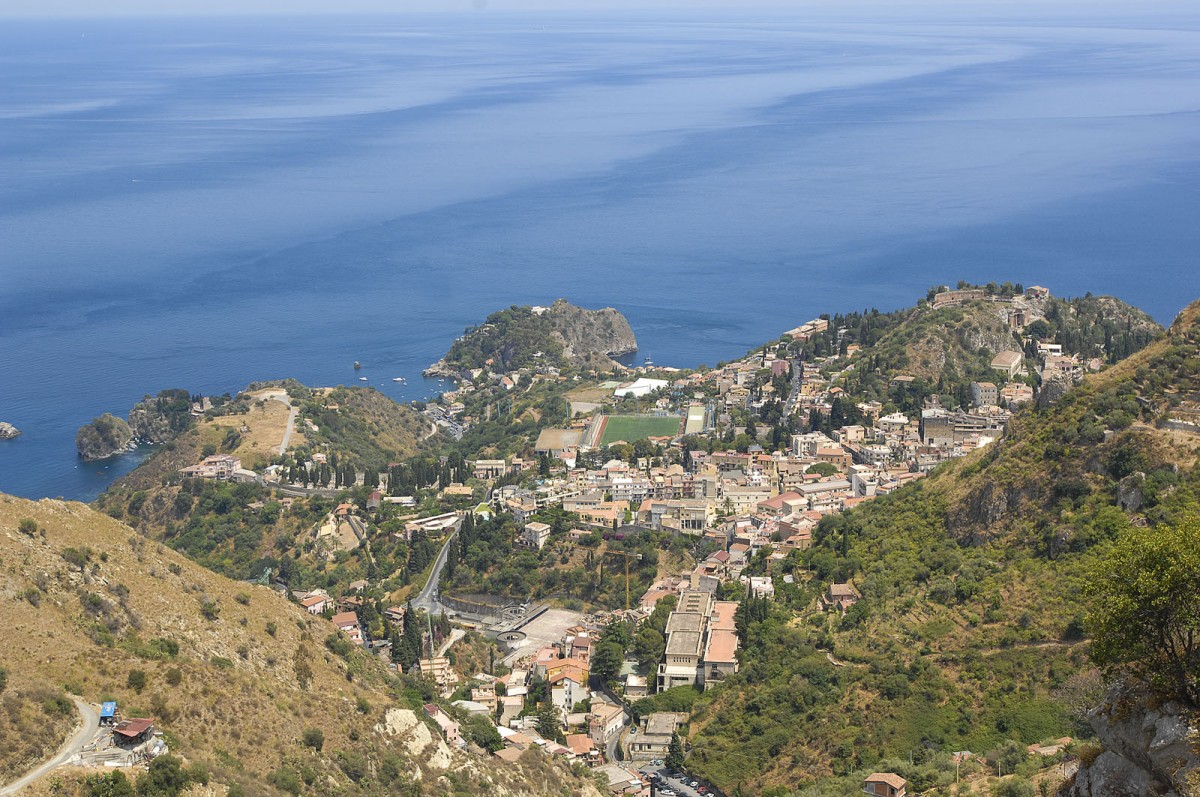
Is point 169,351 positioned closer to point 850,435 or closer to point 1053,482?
point 850,435

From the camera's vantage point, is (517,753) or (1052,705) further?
(517,753)

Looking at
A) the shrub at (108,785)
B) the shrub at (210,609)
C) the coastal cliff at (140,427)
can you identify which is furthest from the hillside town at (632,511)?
the shrub at (108,785)

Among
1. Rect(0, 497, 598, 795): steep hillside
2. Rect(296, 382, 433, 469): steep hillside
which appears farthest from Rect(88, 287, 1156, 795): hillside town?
Rect(0, 497, 598, 795): steep hillside

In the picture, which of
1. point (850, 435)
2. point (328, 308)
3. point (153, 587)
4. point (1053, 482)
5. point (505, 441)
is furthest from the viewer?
point (328, 308)

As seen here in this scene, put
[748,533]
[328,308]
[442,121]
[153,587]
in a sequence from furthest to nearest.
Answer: [442,121] < [328,308] < [748,533] < [153,587]

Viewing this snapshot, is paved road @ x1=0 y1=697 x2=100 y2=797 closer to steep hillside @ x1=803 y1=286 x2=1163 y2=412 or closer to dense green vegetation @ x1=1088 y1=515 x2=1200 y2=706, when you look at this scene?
dense green vegetation @ x1=1088 y1=515 x2=1200 y2=706

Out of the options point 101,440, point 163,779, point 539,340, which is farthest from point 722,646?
point 539,340

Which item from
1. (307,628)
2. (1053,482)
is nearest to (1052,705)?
(1053,482)
